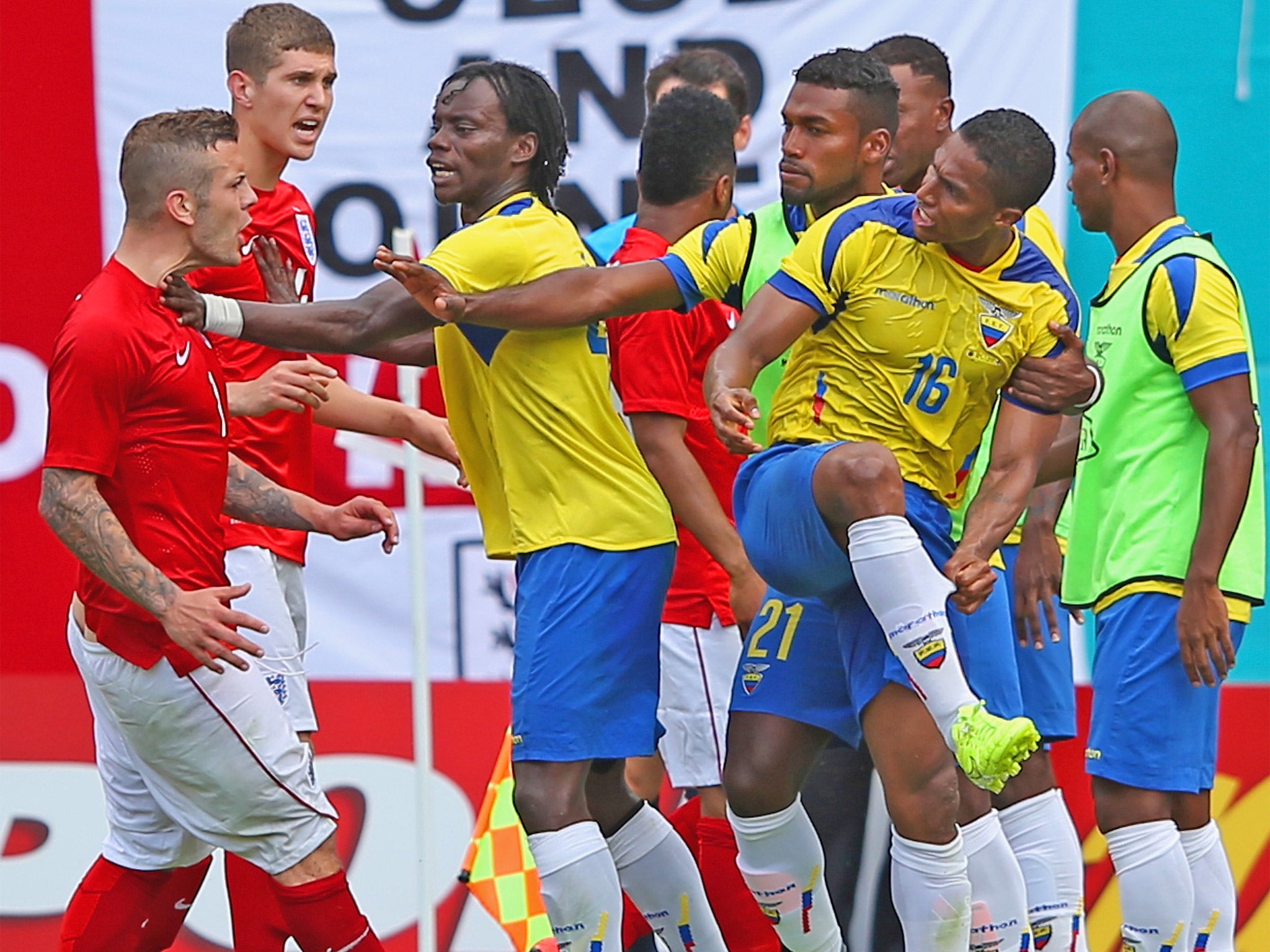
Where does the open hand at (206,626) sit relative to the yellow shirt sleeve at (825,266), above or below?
below

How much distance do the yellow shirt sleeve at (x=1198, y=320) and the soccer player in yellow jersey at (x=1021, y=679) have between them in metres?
0.32

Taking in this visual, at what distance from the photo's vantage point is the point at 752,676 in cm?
421

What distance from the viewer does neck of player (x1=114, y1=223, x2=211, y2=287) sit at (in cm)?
405

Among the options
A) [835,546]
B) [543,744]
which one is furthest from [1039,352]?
[543,744]

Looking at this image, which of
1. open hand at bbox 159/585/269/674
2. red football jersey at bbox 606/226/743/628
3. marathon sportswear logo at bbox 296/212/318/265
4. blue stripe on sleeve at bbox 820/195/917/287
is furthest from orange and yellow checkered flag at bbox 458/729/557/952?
blue stripe on sleeve at bbox 820/195/917/287

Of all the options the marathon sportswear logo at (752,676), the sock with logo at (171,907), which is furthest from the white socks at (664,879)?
the sock with logo at (171,907)

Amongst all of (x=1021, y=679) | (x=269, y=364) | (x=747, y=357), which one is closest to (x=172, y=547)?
(x=269, y=364)

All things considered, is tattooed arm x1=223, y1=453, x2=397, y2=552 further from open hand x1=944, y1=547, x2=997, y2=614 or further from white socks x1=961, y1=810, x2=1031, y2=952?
white socks x1=961, y1=810, x2=1031, y2=952

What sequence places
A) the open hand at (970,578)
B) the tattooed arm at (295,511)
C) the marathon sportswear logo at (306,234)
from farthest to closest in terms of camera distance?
the marathon sportswear logo at (306,234)
the tattooed arm at (295,511)
the open hand at (970,578)

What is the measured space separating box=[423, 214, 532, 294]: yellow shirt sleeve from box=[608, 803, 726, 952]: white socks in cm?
131

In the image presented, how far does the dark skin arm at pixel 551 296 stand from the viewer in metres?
3.85

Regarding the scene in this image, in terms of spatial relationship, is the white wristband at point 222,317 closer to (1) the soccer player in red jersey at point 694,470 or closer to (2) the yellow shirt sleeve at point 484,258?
(2) the yellow shirt sleeve at point 484,258

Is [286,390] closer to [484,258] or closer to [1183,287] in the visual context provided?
[484,258]

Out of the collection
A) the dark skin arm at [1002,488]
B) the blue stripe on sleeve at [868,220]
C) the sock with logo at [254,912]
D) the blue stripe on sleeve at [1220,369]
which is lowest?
the sock with logo at [254,912]
